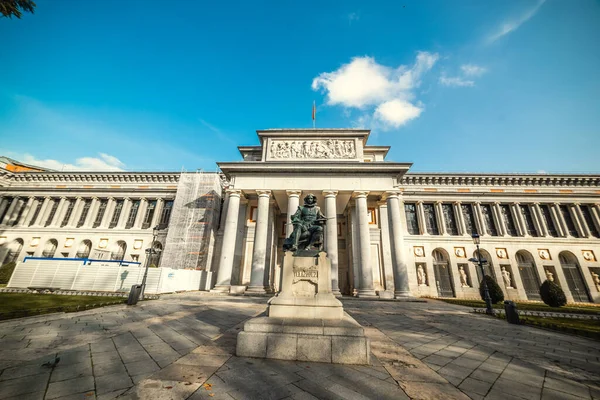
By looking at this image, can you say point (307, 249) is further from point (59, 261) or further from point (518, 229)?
point (518, 229)

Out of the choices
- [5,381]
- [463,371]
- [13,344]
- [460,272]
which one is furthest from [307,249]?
[460,272]

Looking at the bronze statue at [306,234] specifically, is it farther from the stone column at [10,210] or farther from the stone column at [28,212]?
A: the stone column at [10,210]

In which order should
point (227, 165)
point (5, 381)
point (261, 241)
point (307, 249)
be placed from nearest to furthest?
point (5, 381)
point (307, 249)
point (261, 241)
point (227, 165)

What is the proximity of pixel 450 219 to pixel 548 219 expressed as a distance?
11505 millimetres

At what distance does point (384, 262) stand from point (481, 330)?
481 inches

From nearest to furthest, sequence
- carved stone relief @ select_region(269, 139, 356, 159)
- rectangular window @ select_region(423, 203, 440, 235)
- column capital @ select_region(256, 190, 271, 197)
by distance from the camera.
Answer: column capital @ select_region(256, 190, 271, 197) < carved stone relief @ select_region(269, 139, 356, 159) < rectangular window @ select_region(423, 203, 440, 235)

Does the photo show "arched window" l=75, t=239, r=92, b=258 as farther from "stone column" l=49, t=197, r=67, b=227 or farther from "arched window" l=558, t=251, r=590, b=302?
"arched window" l=558, t=251, r=590, b=302

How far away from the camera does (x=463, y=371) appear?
419 centimetres

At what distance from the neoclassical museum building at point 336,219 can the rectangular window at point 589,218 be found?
0.42 ft

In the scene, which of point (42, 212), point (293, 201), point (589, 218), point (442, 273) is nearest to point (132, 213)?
point (42, 212)

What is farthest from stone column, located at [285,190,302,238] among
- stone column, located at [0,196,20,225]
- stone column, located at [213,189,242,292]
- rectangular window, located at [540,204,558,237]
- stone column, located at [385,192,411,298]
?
stone column, located at [0,196,20,225]

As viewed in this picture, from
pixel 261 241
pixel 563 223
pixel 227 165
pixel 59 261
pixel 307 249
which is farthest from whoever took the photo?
pixel 563 223

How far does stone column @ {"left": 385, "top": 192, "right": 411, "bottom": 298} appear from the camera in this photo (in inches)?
720

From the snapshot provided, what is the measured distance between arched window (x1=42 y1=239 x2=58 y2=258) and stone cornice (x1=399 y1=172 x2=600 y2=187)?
4560 centimetres
